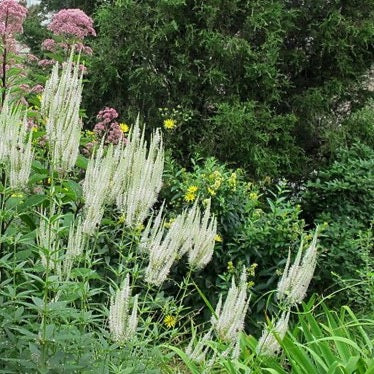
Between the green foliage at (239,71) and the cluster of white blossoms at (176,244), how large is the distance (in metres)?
3.65

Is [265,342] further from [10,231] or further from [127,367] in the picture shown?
[10,231]

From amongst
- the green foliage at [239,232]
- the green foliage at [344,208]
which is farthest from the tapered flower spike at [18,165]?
the green foliage at [344,208]

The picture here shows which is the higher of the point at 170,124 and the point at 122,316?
the point at 170,124

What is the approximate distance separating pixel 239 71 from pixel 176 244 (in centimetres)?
436

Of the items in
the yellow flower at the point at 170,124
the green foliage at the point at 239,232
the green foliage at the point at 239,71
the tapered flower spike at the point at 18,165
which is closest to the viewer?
the tapered flower spike at the point at 18,165

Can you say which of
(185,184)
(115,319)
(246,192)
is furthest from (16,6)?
(115,319)

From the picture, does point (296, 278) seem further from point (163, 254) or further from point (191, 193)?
point (191, 193)

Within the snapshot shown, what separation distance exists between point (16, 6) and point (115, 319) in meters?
2.59

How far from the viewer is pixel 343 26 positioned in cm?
663

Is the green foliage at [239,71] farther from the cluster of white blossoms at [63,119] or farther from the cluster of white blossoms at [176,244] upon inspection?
the cluster of white blossoms at [63,119]

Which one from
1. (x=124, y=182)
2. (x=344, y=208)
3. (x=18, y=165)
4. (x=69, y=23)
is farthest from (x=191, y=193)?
(x=18, y=165)

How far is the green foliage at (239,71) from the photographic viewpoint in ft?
20.4

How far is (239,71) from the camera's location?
6.43 meters

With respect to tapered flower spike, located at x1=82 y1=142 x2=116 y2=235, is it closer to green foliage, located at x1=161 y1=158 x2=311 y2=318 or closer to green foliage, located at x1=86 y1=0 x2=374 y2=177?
green foliage, located at x1=161 y1=158 x2=311 y2=318
